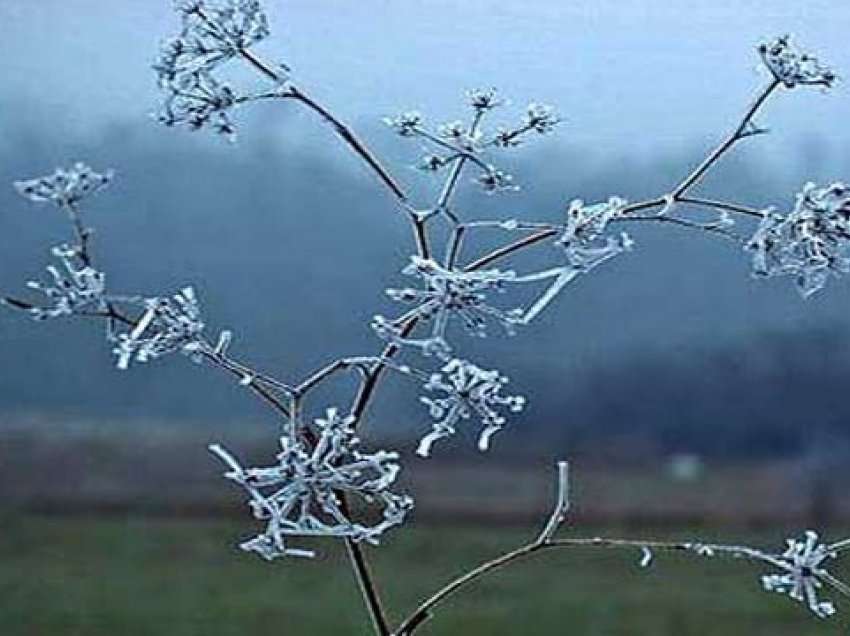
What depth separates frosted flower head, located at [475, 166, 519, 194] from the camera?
579mm

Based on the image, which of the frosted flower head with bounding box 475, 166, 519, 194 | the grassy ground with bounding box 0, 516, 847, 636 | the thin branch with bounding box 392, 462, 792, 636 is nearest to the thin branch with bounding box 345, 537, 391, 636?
the thin branch with bounding box 392, 462, 792, 636

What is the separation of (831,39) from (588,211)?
316mm

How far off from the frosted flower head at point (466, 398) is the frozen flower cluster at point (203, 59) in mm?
105

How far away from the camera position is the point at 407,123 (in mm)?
582

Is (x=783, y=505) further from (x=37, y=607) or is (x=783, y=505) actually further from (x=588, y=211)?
(x=588, y=211)

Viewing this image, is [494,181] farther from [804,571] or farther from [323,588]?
[323,588]

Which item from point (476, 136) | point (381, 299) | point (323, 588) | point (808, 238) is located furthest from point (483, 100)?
point (323, 588)

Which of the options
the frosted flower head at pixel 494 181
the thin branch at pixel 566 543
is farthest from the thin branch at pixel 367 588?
the frosted flower head at pixel 494 181


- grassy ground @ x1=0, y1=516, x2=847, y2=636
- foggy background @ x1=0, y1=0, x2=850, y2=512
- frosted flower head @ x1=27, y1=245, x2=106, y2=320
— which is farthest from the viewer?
grassy ground @ x1=0, y1=516, x2=847, y2=636

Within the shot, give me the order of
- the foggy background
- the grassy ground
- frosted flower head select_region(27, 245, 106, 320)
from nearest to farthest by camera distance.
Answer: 1. frosted flower head select_region(27, 245, 106, 320)
2. the foggy background
3. the grassy ground

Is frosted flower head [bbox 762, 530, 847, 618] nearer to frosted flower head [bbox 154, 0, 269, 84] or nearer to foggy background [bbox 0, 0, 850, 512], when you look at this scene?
foggy background [bbox 0, 0, 850, 512]

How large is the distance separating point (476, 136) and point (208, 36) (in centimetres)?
9

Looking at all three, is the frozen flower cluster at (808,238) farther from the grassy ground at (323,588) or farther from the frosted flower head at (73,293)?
the grassy ground at (323,588)

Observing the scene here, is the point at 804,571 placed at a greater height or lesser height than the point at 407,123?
lesser
